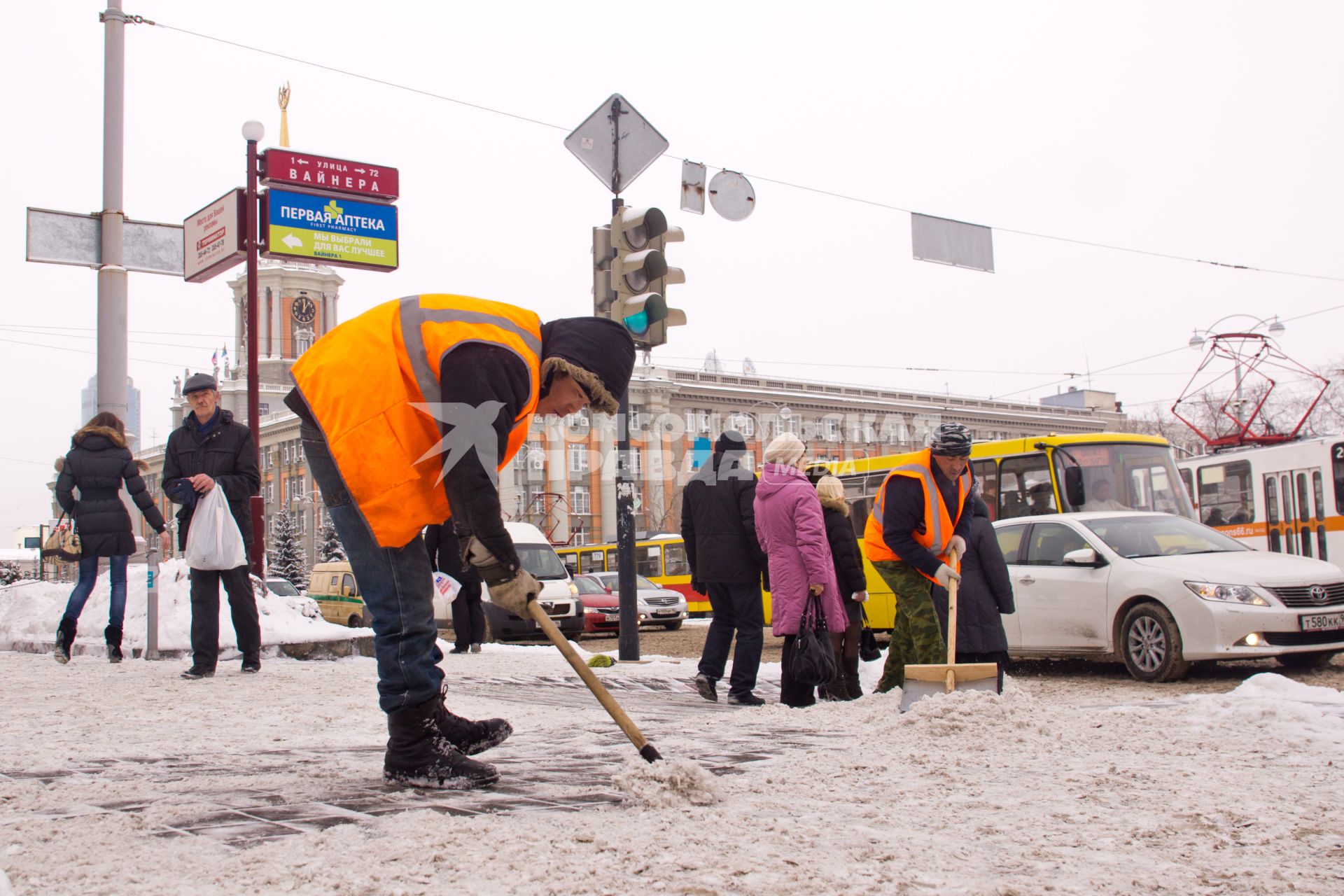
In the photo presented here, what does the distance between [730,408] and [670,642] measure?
2360 inches

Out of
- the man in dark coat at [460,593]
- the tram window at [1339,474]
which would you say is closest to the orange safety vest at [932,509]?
the man in dark coat at [460,593]

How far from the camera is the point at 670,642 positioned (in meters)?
17.4

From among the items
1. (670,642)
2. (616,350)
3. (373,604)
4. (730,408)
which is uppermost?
(730,408)

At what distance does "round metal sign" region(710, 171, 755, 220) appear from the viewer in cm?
1348

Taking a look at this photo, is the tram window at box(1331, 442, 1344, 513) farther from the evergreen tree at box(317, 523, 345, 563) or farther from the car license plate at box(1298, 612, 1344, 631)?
the evergreen tree at box(317, 523, 345, 563)

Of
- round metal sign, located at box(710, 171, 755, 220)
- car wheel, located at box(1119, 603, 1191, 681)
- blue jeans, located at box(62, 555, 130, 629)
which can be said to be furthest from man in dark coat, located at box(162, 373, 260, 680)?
round metal sign, located at box(710, 171, 755, 220)

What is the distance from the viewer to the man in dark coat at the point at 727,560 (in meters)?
7.02

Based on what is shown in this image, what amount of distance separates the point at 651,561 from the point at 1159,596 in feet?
86.1

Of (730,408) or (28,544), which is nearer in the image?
(28,544)

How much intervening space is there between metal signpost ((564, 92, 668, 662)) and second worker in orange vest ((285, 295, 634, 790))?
6412 mm

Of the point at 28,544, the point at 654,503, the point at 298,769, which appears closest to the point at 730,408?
the point at 654,503

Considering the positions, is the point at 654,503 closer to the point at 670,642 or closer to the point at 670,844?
the point at 670,642

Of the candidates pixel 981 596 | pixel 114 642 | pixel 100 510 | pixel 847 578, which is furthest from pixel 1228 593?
pixel 100 510

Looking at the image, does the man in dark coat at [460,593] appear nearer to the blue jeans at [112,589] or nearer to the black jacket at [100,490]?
the black jacket at [100,490]
